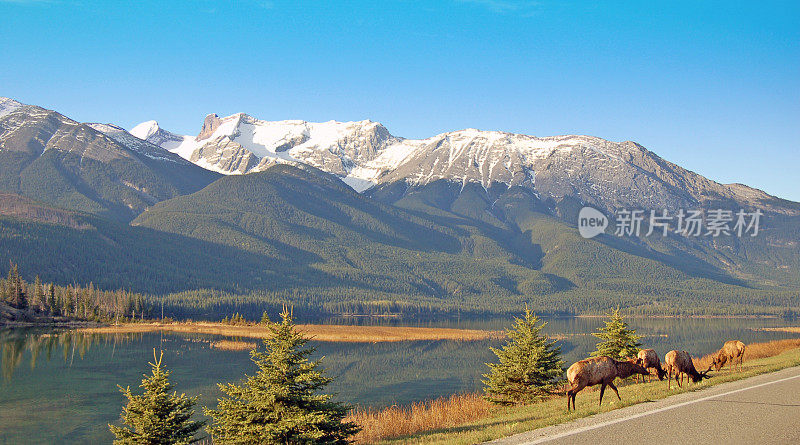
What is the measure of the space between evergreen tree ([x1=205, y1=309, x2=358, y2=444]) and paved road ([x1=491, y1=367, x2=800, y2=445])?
7232 millimetres

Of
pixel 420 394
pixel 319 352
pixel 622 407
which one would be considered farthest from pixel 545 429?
pixel 319 352

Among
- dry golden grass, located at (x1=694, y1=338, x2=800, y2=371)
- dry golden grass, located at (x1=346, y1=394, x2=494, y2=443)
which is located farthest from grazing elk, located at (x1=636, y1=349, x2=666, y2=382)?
dry golden grass, located at (x1=694, y1=338, x2=800, y2=371)

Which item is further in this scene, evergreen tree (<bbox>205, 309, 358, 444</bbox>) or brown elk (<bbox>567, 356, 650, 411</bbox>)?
brown elk (<bbox>567, 356, 650, 411</bbox>)

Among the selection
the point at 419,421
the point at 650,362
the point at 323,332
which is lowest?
the point at 323,332

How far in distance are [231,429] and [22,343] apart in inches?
3524

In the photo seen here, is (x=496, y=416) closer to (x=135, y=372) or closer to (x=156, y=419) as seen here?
(x=156, y=419)

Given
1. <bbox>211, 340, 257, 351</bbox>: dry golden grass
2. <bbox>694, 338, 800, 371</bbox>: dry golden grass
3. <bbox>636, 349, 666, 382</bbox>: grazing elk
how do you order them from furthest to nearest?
<bbox>211, 340, 257, 351</bbox>: dry golden grass, <bbox>694, 338, 800, 371</bbox>: dry golden grass, <bbox>636, 349, 666, 382</bbox>: grazing elk

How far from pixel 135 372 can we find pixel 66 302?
9234 cm

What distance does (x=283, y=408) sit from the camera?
20.8 m

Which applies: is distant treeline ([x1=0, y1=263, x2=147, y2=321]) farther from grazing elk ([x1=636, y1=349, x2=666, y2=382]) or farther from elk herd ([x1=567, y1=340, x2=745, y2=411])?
elk herd ([x1=567, y1=340, x2=745, y2=411])

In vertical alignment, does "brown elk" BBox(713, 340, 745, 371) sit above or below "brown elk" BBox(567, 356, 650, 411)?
below

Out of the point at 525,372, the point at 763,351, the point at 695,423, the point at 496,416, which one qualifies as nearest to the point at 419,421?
the point at 496,416

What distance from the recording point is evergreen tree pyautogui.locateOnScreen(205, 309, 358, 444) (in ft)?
67.3

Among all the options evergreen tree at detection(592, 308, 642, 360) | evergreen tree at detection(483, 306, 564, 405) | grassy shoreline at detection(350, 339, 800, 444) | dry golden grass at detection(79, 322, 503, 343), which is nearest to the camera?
grassy shoreline at detection(350, 339, 800, 444)
